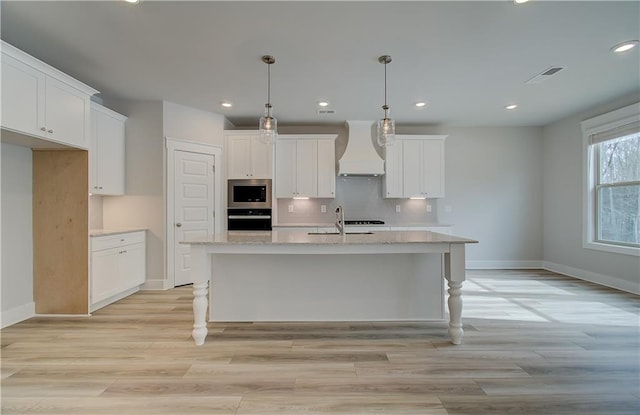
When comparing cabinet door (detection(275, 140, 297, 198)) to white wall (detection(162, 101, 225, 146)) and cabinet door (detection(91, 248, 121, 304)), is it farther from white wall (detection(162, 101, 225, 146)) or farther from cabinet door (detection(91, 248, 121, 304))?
cabinet door (detection(91, 248, 121, 304))

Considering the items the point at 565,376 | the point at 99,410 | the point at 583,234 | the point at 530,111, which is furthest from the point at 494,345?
the point at 530,111

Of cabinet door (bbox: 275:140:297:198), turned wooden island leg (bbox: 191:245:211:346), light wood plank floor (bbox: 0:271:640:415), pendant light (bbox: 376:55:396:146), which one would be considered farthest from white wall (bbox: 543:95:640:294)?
turned wooden island leg (bbox: 191:245:211:346)

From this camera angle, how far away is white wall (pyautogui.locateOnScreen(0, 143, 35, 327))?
301 centimetres

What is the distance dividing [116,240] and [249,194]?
1997 mm

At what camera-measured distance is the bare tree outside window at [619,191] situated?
419 cm

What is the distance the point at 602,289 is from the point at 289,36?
5.19m

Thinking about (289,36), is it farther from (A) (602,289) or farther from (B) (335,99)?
(A) (602,289)

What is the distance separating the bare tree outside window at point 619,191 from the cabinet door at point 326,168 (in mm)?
4100

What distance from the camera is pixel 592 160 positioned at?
4770mm

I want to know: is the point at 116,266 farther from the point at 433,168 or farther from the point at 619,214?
the point at 619,214

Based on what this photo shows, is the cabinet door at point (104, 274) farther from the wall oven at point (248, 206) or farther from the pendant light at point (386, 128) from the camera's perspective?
the pendant light at point (386, 128)

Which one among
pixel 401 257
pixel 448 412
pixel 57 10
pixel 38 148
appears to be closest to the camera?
pixel 448 412

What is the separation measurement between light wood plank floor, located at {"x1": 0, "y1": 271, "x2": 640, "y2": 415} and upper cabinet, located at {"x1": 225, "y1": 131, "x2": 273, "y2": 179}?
2.46m

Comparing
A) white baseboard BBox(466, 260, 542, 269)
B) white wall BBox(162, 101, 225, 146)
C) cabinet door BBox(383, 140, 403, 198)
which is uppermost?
white wall BBox(162, 101, 225, 146)
